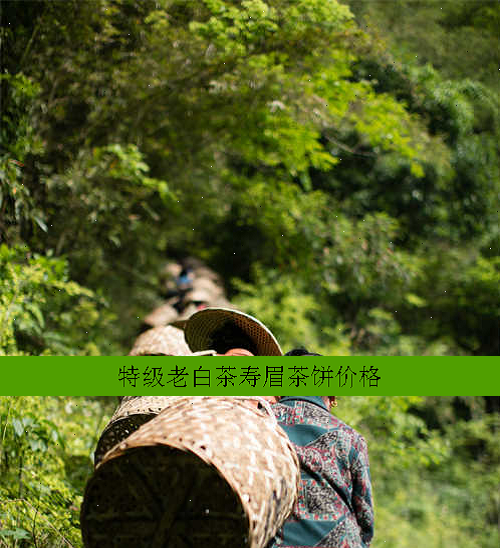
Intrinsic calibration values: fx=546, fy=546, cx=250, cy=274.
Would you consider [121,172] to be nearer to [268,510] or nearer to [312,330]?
[312,330]

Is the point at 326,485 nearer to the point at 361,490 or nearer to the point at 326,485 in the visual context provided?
the point at 326,485

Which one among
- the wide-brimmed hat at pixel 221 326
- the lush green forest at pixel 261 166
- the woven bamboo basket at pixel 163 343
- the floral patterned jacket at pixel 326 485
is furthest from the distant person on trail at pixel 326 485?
the lush green forest at pixel 261 166

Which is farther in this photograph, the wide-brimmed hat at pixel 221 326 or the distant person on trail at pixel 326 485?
the wide-brimmed hat at pixel 221 326

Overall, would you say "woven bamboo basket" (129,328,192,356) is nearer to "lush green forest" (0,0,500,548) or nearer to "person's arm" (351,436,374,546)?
"lush green forest" (0,0,500,548)

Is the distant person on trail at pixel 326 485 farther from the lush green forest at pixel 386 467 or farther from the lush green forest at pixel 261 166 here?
the lush green forest at pixel 261 166

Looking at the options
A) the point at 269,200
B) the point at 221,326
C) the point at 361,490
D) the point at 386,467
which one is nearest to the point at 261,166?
the point at 269,200

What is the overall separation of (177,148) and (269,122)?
36.8 inches

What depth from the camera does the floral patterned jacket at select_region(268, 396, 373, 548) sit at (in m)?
1.43

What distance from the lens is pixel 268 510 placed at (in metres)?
1.25

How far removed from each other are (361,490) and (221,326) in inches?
34.1

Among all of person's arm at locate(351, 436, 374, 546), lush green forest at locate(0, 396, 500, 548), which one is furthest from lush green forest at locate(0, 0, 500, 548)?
person's arm at locate(351, 436, 374, 546)

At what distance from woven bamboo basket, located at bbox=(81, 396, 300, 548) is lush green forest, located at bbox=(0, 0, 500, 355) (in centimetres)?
155

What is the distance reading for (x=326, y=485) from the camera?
59.3 inches

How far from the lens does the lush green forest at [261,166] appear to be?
346 cm
